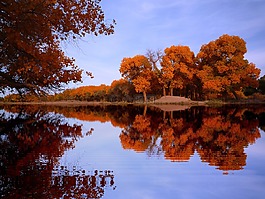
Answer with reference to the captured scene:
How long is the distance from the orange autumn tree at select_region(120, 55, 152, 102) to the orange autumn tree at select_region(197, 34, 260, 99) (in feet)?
37.9

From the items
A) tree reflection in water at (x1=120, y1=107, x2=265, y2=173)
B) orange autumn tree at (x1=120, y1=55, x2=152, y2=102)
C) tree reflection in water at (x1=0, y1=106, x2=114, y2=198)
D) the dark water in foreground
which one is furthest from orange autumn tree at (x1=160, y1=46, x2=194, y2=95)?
tree reflection in water at (x1=0, y1=106, x2=114, y2=198)

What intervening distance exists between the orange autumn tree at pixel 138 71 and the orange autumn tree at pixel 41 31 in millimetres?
48163

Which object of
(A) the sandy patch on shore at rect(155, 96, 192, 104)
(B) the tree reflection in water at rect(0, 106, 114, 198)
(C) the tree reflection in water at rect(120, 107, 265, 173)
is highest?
(A) the sandy patch on shore at rect(155, 96, 192, 104)

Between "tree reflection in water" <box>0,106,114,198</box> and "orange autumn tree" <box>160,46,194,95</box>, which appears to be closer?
"tree reflection in water" <box>0,106,114,198</box>

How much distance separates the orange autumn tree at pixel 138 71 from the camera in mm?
59344

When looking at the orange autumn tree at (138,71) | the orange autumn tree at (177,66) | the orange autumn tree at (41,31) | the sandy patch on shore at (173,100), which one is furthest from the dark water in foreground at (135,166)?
the orange autumn tree at (138,71)

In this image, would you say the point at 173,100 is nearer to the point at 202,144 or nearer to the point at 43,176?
the point at 202,144

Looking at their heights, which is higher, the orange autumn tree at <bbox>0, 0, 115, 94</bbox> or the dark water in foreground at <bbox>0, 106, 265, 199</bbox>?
the orange autumn tree at <bbox>0, 0, 115, 94</bbox>

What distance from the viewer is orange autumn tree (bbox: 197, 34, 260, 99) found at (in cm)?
5056

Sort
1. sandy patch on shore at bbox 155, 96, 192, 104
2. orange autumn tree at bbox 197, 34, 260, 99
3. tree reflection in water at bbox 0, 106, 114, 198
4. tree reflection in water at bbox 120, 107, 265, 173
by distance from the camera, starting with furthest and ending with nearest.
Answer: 1. sandy patch on shore at bbox 155, 96, 192, 104
2. orange autumn tree at bbox 197, 34, 260, 99
3. tree reflection in water at bbox 120, 107, 265, 173
4. tree reflection in water at bbox 0, 106, 114, 198

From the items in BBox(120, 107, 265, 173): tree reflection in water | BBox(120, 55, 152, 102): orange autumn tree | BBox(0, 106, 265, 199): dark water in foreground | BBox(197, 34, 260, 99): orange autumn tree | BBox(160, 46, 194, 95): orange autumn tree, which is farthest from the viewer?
BBox(120, 55, 152, 102): orange autumn tree

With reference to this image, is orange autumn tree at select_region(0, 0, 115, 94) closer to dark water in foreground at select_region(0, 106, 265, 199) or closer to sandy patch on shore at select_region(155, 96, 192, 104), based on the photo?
dark water in foreground at select_region(0, 106, 265, 199)

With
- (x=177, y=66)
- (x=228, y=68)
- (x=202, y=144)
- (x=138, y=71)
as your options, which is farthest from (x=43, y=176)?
(x=138, y=71)

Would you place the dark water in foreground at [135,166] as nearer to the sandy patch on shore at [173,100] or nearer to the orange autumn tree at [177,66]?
the sandy patch on shore at [173,100]
